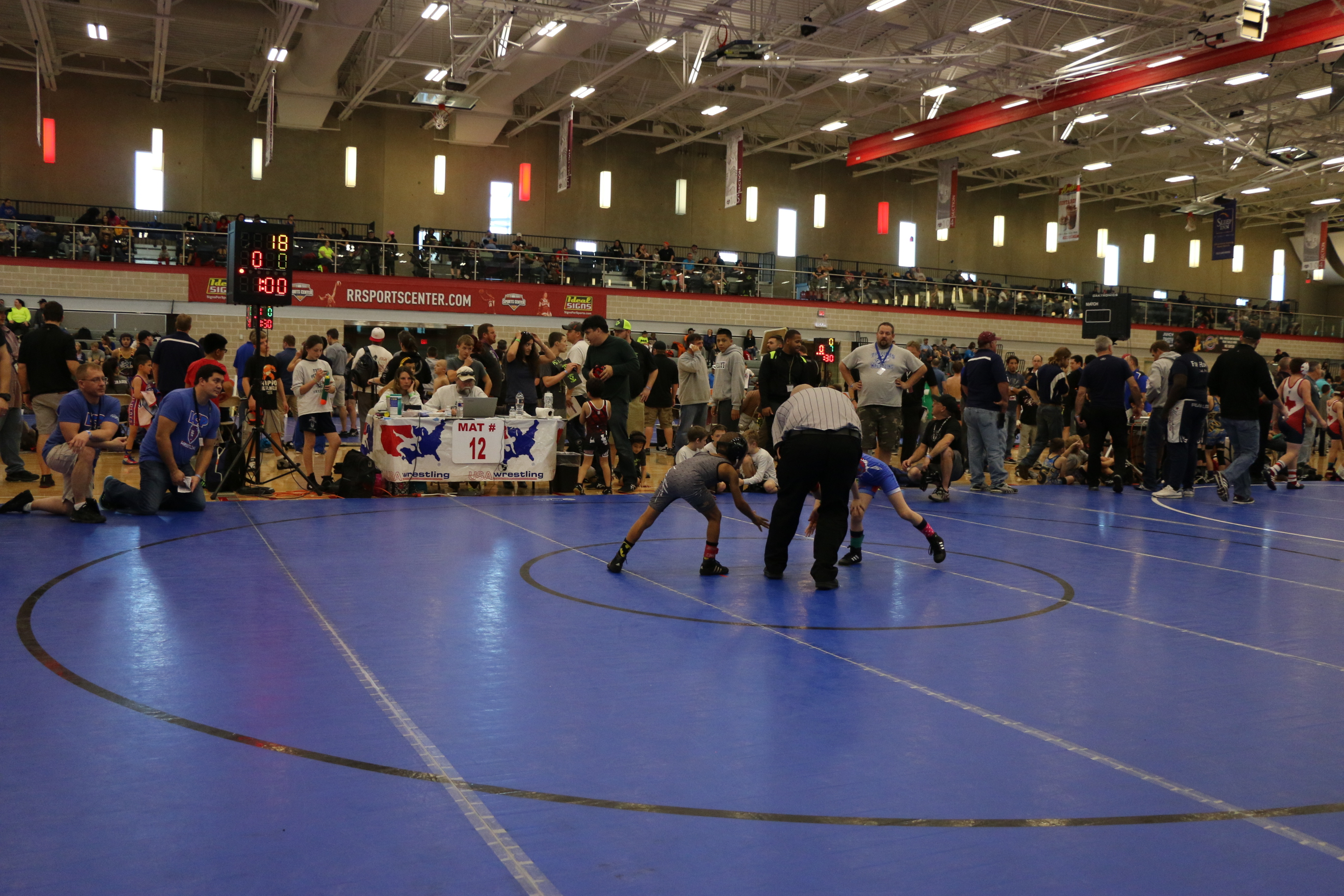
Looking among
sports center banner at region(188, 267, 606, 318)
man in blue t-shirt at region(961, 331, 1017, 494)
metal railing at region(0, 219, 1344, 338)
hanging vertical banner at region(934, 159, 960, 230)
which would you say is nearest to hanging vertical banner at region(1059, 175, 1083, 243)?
hanging vertical banner at region(934, 159, 960, 230)

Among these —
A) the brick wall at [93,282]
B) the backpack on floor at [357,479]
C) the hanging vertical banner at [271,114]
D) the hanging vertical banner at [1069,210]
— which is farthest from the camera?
A: the hanging vertical banner at [1069,210]

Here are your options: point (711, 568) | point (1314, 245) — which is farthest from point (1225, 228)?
point (711, 568)

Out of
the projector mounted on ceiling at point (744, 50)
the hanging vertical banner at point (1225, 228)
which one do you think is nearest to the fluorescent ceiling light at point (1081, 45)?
the projector mounted on ceiling at point (744, 50)

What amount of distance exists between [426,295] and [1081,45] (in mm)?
15445

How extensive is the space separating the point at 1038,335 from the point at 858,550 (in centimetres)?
2771

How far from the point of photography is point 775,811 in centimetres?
320

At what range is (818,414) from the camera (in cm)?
671

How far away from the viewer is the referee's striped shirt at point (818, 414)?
263 inches

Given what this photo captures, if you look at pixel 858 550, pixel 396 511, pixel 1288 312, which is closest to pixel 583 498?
pixel 396 511

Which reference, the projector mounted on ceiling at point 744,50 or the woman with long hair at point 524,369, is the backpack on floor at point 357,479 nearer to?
the woman with long hair at point 524,369

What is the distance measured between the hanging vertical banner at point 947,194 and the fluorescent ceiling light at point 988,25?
871 cm

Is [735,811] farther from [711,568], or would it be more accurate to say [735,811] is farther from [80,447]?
[80,447]

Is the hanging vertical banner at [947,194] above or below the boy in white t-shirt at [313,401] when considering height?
above

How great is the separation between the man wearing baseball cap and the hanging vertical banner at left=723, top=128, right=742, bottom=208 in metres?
13.4
